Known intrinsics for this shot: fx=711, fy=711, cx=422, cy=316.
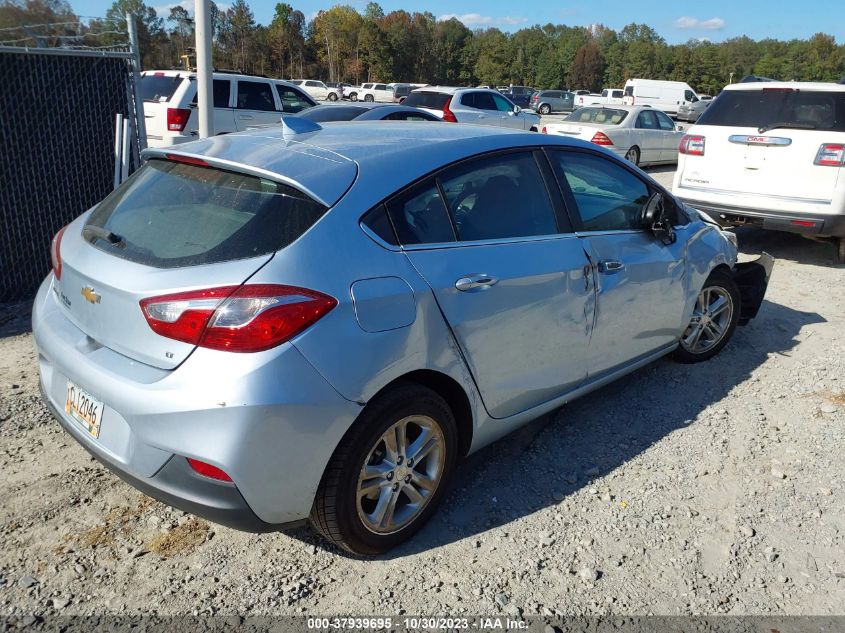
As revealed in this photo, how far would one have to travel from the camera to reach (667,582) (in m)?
2.89

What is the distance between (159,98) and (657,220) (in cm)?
1002

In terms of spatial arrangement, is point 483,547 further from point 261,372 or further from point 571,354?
point 261,372

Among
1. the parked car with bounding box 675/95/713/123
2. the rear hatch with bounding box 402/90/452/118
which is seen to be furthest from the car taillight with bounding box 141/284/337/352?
the parked car with bounding box 675/95/713/123

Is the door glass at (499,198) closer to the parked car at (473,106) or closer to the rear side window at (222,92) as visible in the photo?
the rear side window at (222,92)

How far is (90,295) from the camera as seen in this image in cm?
270

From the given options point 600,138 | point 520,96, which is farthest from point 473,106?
point 520,96

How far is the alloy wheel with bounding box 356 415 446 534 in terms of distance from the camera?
109 inches

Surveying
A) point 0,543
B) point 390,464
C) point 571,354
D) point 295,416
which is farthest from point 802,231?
point 0,543

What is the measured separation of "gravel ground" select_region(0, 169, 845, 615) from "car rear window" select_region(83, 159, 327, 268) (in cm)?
122

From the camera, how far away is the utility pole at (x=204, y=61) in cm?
602

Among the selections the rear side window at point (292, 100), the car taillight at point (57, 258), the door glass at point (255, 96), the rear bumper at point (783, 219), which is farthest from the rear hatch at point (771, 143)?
the rear side window at point (292, 100)

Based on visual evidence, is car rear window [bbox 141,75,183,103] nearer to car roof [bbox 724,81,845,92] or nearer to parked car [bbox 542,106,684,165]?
parked car [bbox 542,106,684,165]

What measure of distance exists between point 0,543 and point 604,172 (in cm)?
347

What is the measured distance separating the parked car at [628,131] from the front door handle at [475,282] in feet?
38.8
